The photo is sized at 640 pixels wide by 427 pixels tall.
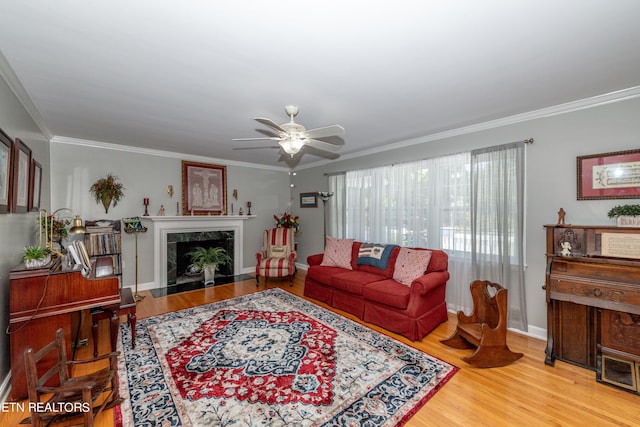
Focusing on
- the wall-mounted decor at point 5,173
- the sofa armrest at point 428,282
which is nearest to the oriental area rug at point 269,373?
the sofa armrest at point 428,282

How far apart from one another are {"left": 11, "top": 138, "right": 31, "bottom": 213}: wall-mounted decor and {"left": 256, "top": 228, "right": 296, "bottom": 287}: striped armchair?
316 cm

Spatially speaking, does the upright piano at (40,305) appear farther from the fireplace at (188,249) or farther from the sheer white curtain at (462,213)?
the sheer white curtain at (462,213)

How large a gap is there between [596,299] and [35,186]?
575 centimetres

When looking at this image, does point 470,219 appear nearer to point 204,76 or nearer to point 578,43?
→ point 578,43

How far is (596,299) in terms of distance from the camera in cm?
232

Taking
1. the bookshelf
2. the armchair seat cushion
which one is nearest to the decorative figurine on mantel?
the armchair seat cushion

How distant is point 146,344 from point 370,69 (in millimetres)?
3491

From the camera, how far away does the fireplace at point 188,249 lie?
511 centimetres

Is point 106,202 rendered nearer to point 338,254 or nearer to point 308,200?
point 308,200

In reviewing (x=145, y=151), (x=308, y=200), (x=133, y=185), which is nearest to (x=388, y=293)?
(x=308, y=200)

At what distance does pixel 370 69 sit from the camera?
214 cm

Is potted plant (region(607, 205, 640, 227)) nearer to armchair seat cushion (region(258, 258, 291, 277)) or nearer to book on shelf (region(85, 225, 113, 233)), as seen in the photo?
armchair seat cushion (region(258, 258, 291, 277))

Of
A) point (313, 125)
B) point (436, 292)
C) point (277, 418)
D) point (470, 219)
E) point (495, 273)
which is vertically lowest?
point (277, 418)

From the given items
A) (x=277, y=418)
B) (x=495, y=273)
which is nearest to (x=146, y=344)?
(x=277, y=418)
